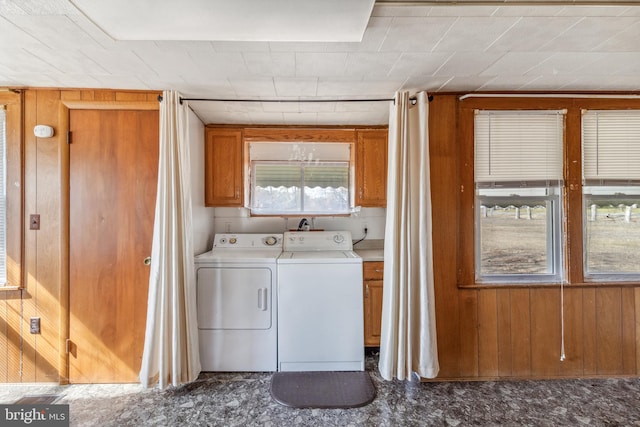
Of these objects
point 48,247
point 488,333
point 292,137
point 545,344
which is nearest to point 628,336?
point 545,344

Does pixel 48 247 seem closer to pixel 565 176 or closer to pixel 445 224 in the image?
pixel 445 224

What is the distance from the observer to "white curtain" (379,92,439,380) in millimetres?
2031

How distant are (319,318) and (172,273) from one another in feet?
3.89

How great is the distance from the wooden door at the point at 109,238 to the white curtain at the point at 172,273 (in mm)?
219

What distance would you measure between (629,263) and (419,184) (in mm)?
1895

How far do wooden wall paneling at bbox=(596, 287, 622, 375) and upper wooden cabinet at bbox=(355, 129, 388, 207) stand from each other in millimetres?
1928

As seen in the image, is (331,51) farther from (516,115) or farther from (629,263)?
(629,263)

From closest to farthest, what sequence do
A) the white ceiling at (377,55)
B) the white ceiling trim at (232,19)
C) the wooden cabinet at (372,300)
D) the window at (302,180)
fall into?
the white ceiling trim at (232,19) < the white ceiling at (377,55) < the wooden cabinet at (372,300) < the window at (302,180)

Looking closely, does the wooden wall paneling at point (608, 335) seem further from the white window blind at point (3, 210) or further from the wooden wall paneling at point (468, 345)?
the white window blind at point (3, 210)

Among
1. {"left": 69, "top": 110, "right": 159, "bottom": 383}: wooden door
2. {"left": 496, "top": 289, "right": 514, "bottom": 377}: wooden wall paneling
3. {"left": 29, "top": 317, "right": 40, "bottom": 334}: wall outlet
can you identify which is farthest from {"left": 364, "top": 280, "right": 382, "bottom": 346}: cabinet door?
{"left": 29, "top": 317, "right": 40, "bottom": 334}: wall outlet

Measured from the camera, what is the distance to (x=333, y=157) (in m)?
3.21

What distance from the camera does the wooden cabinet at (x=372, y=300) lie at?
105 inches

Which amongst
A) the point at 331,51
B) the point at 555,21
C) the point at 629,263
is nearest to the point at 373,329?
the point at 629,263

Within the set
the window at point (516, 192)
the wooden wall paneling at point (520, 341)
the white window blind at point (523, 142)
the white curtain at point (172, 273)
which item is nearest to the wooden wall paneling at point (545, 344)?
the wooden wall paneling at point (520, 341)
